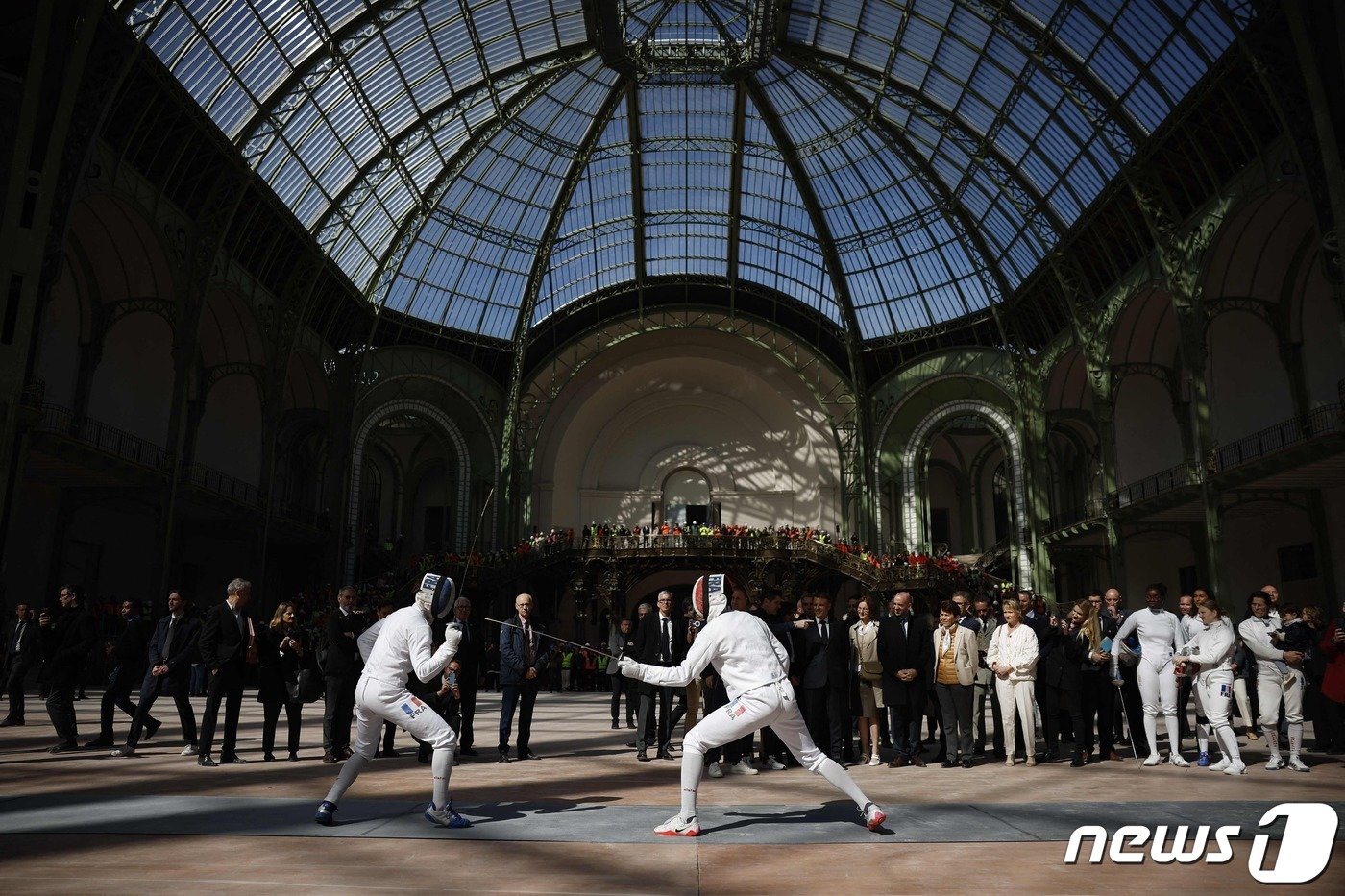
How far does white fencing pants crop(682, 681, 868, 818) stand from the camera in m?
6.77

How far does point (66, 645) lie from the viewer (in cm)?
1229

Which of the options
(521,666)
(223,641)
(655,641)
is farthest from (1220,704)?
(223,641)

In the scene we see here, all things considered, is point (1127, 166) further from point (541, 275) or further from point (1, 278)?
point (1, 278)

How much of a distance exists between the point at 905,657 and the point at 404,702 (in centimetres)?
691

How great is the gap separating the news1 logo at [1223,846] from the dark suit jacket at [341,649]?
330 inches

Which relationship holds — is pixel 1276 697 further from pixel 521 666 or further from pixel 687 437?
pixel 687 437

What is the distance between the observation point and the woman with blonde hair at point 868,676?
39.7ft

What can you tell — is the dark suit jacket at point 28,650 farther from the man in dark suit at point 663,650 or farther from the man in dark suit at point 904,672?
the man in dark suit at point 904,672

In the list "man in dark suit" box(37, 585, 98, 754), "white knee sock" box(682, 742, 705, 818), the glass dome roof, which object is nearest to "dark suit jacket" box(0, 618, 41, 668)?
"man in dark suit" box(37, 585, 98, 754)

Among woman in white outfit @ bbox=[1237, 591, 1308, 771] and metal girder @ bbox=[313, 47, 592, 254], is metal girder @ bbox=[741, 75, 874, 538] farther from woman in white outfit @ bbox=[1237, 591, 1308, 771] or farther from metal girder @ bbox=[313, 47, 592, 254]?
woman in white outfit @ bbox=[1237, 591, 1308, 771]

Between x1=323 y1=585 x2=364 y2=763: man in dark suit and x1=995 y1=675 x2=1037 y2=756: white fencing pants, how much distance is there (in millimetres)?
7952

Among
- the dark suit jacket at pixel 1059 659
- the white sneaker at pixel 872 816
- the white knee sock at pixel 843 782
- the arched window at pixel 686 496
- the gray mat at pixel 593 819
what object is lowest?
the gray mat at pixel 593 819

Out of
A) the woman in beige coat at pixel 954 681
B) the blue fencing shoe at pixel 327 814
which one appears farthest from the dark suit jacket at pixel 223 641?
the woman in beige coat at pixel 954 681

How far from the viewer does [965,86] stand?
33.0 m
